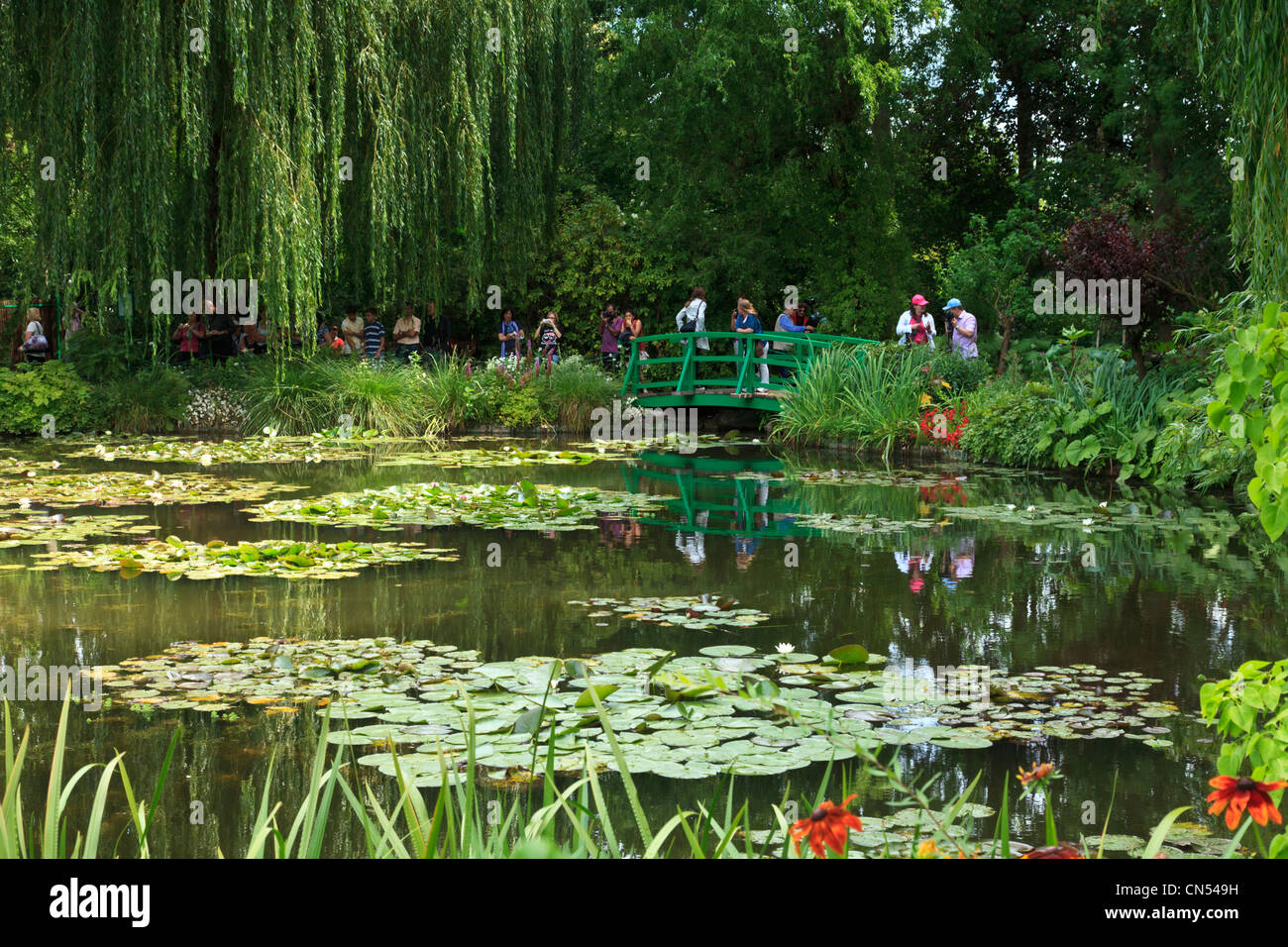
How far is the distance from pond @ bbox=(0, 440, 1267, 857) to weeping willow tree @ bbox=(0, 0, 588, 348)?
3.71 meters

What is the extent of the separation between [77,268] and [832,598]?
1096 centimetres

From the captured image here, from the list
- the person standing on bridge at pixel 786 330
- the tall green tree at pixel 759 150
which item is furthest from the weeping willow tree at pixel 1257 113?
the tall green tree at pixel 759 150

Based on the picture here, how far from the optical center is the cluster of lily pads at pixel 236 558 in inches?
241

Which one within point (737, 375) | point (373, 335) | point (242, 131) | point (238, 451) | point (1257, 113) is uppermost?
point (242, 131)

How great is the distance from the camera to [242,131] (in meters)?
13.4

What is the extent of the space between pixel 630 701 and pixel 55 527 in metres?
5.00

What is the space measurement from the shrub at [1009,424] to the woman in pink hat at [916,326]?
289 centimetres

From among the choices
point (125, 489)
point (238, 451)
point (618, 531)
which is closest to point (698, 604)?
point (618, 531)

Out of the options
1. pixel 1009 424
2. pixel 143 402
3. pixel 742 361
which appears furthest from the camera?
pixel 742 361

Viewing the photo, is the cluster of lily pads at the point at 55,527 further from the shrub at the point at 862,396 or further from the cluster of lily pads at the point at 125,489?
the shrub at the point at 862,396

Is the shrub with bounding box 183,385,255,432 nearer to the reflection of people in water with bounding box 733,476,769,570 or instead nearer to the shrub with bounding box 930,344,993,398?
the reflection of people in water with bounding box 733,476,769,570

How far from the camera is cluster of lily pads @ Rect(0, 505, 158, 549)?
7.04 m

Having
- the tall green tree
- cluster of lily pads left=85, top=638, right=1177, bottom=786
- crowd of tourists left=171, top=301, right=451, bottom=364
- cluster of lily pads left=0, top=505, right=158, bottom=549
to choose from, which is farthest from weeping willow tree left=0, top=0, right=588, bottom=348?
cluster of lily pads left=85, top=638, right=1177, bottom=786

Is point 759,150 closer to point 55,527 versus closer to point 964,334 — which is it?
point 964,334
